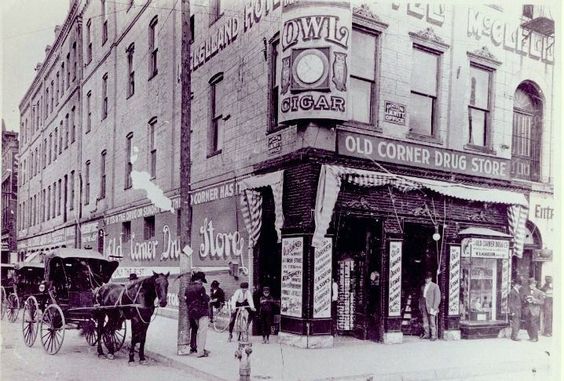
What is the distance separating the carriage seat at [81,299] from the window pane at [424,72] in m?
7.02

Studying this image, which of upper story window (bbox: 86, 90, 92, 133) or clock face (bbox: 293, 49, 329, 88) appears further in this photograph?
upper story window (bbox: 86, 90, 92, 133)

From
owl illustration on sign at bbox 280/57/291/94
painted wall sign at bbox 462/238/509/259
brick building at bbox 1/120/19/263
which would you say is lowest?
painted wall sign at bbox 462/238/509/259

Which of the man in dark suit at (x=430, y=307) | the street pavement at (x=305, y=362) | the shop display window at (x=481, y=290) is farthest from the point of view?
the man in dark suit at (x=430, y=307)

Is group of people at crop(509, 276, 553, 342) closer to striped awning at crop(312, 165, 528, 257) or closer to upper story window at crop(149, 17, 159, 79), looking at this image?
striped awning at crop(312, 165, 528, 257)

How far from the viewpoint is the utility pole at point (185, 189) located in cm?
945

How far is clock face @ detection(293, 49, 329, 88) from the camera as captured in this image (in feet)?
30.5

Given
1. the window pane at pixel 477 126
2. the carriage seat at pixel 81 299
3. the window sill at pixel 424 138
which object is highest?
the window pane at pixel 477 126

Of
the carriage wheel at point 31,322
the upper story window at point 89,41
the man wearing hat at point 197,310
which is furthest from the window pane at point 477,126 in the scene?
the carriage wheel at point 31,322

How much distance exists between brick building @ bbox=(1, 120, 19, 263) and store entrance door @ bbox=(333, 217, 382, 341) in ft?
18.8

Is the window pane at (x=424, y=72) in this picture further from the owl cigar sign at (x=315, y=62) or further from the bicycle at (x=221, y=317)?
the bicycle at (x=221, y=317)

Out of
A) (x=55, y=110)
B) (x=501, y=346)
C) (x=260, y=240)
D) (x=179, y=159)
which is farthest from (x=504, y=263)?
(x=55, y=110)

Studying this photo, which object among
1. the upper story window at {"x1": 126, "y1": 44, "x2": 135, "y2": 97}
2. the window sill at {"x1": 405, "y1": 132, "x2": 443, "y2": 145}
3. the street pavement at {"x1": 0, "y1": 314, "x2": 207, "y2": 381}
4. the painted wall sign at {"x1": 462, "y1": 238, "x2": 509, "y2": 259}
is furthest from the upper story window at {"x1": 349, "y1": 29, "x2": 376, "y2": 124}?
the street pavement at {"x1": 0, "y1": 314, "x2": 207, "y2": 381}

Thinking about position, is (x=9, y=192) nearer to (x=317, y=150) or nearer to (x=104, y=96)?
(x=104, y=96)

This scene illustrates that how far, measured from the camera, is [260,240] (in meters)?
9.86
